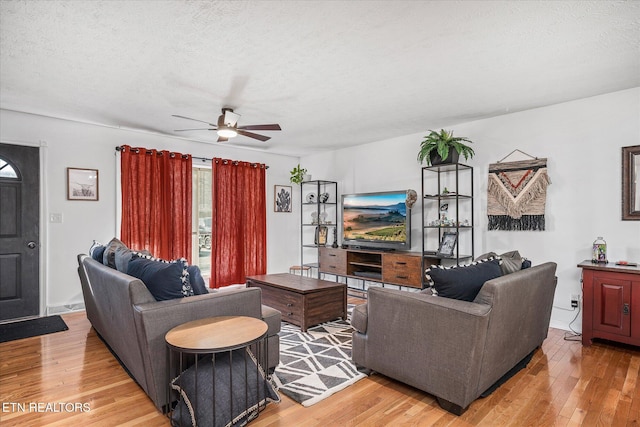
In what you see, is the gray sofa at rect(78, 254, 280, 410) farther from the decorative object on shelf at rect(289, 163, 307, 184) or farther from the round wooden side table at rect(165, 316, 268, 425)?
the decorative object on shelf at rect(289, 163, 307, 184)

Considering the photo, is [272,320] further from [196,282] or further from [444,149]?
[444,149]

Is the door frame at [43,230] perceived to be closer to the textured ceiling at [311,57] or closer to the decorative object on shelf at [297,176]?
the textured ceiling at [311,57]

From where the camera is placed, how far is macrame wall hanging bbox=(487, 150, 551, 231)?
380 centimetres

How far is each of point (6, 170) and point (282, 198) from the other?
3.84 meters

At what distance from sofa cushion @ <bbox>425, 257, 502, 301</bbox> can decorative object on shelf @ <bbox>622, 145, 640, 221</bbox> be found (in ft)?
6.59

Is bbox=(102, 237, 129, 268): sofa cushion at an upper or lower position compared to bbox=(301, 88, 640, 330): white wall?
lower

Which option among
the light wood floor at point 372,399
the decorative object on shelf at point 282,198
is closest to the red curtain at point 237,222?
the decorative object on shelf at point 282,198

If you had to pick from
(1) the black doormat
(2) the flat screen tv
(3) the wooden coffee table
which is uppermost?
(2) the flat screen tv

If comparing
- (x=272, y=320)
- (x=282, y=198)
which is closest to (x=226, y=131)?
(x=272, y=320)

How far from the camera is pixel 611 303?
308 centimetres

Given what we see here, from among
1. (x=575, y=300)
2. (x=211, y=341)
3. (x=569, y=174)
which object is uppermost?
(x=569, y=174)

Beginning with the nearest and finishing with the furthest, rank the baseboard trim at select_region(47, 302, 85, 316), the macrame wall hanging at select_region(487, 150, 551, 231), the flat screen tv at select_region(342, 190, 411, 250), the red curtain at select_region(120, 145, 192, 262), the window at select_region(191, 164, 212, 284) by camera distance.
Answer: the macrame wall hanging at select_region(487, 150, 551, 231) < the baseboard trim at select_region(47, 302, 85, 316) < the red curtain at select_region(120, 145, 192, 262) < the flat screen tv at select_region(342, 190, 411, 250) < the window at select_region(191, 164, 212, 284)

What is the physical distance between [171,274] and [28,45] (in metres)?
1.94

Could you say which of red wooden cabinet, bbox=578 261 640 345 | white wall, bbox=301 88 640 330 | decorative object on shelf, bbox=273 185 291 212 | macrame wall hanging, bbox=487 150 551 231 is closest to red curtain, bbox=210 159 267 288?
decorative object on shelf, bbox=273 185 291 212
